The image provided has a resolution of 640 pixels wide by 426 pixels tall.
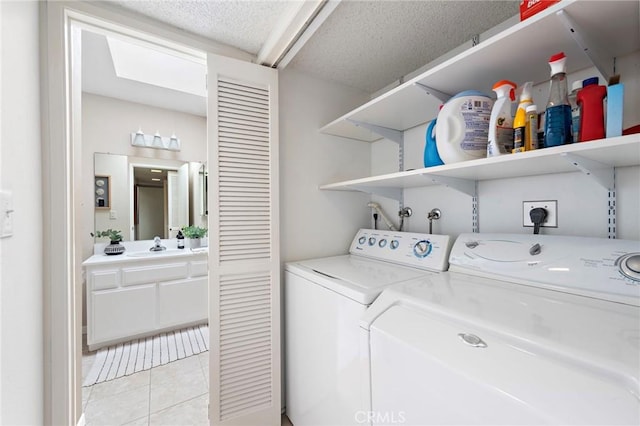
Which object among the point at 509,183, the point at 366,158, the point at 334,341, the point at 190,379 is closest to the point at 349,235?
the point at 366,158

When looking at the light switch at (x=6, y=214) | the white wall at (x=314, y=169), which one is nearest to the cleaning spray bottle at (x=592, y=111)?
the white wall at (x=314, y=169)

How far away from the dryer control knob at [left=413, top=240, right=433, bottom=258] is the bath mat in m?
2.33

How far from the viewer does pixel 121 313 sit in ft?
8.36

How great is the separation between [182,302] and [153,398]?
1.12 meters

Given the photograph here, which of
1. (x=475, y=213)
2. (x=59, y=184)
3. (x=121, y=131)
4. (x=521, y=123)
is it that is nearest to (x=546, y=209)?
(x=475, y=213)

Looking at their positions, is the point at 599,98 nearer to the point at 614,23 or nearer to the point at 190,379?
the point at 614,23

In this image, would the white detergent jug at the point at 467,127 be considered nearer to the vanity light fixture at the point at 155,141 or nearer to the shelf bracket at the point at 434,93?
the shelf bracket at the point at 434,93

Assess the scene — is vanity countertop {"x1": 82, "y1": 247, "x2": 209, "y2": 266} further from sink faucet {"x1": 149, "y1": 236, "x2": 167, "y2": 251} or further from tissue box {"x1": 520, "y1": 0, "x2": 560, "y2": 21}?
tissue box {"x1": 520, "y1": 0, "x2": 560, "y2": 21}

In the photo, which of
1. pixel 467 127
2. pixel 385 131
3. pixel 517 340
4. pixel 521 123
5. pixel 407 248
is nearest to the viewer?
pixel 517 340

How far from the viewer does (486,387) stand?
575 mm

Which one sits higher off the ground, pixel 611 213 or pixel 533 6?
pixel 533 6

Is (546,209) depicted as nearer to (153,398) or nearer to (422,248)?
(422,248)

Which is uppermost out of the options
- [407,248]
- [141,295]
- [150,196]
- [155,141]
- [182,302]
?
[155,141]

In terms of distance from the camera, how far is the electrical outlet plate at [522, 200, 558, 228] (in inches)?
45.0
